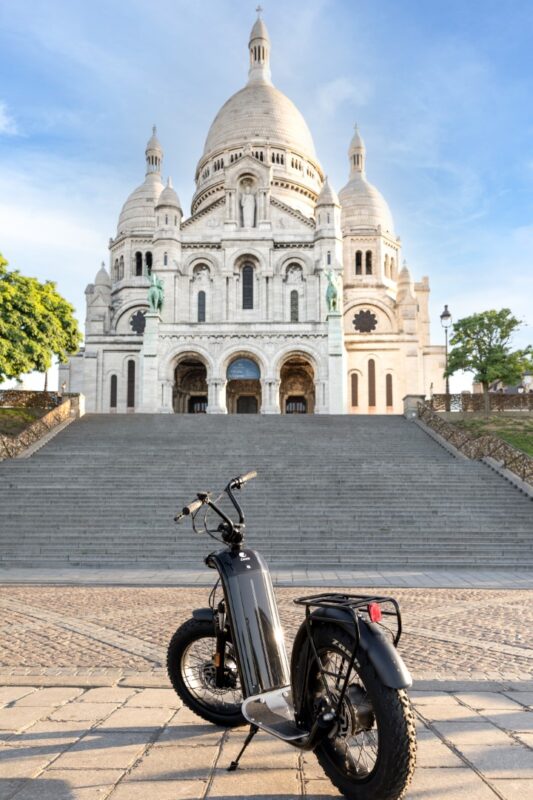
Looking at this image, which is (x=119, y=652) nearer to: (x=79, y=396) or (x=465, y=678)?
(x=465, y=678)

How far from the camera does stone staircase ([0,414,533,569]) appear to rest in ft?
45.3

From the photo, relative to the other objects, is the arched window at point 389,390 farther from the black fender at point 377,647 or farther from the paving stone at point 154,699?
the black fender at point 377,647

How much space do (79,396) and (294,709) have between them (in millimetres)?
27930

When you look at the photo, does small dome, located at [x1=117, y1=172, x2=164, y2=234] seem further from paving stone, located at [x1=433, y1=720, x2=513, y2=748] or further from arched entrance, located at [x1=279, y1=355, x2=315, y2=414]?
paving stone, located at [x1=433, y1=720, x2=513, y2=748]

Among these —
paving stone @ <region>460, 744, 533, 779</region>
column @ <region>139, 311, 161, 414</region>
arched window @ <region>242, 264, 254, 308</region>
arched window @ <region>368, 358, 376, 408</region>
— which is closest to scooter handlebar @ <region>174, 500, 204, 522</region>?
paving stone @ <region>460, 744, 533, 779</region>

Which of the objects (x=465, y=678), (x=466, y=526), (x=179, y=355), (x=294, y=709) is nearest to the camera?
(x=294, y=709)

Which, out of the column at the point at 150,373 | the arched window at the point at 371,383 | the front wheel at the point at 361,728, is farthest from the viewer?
the arched window at the point at 371,383

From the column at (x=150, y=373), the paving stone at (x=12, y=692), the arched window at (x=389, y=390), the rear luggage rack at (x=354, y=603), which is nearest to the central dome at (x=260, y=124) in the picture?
the arched window at (x=389, y=390)

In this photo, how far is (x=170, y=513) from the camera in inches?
623

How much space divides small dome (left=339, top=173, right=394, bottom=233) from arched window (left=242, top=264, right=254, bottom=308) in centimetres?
1559

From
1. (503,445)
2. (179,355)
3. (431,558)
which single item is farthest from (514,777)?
(179,355)

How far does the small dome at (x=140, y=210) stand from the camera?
59.3 meters

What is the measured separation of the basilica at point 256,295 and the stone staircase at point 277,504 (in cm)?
1722

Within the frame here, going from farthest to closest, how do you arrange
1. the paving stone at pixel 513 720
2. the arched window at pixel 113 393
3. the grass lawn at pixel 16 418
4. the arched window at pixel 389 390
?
the arched window at pixel 113 393, the arched window at pixel 389 390, the grass lawn at pixel 16 418, the paving stone at pixel 513 720
